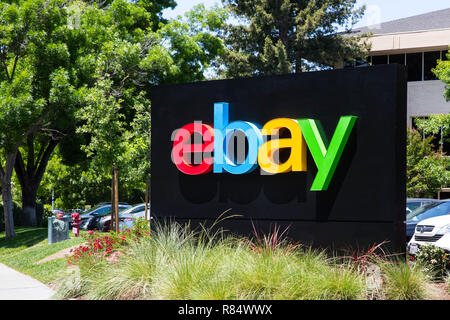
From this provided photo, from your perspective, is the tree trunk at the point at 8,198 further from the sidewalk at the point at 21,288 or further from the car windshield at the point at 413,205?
the car windshield at the point at 413,205

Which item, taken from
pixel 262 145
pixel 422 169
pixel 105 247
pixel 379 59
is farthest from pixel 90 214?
pixel 379 59

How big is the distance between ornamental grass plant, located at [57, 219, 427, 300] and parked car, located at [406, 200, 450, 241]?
5.01m

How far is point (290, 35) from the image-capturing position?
4147 cm

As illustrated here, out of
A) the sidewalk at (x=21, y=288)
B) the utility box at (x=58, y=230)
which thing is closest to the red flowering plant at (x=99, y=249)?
the sidewalk at (x=21, y=288)

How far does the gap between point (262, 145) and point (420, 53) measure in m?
32.6

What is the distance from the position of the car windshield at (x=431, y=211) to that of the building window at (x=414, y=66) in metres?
26.5

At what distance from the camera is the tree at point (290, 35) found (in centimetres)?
3959

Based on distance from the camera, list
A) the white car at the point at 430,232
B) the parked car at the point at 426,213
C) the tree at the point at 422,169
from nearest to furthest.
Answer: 1. the white car at the point at 430,232
2. the parked car at the point at 426,213
3. the tree at the point at 422,169

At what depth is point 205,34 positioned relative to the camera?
28.8 m

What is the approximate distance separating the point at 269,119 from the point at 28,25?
563 inches

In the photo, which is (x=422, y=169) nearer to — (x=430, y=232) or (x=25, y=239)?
(x=430, y=232)

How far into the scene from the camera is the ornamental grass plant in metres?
7.88

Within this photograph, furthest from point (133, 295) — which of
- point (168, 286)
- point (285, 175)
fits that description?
point (285, 175)

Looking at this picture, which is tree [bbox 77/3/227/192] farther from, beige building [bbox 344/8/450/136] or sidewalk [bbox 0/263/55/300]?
beige building [bbox 344/8/450/136]
